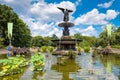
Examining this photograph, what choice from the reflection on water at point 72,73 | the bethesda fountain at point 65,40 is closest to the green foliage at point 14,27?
the bethesda fountain at point 65,40

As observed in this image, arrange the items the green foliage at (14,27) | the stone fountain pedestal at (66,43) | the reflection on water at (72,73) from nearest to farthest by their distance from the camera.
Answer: the reflection on water at (72,73), the stone fountain pedestal at (66,43), the green foliage at (14,27)

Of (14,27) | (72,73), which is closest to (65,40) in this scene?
(72,73)

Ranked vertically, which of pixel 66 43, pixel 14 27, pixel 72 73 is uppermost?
pixel 14 27

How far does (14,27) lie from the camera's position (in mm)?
59094

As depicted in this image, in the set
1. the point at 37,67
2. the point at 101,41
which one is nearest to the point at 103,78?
the point at 37,67

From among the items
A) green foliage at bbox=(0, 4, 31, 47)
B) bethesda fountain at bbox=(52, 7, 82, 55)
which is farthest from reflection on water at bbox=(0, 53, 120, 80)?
green foliage at bbox=(0, 4, 31, 47)

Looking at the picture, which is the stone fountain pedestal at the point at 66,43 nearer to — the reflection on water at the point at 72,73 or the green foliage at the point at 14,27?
the reflection on water at the point at 72,73

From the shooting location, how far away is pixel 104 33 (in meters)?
69.5

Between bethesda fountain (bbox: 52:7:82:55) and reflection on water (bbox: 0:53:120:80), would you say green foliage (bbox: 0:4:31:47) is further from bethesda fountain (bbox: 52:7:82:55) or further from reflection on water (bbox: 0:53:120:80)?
reflection on water (bbox: 0:53:120:80)

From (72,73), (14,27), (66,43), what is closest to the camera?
(72,73)

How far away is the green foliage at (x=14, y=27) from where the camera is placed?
2197 inches

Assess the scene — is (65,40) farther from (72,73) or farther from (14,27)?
(14,27)

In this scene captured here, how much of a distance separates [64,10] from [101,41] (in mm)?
31466

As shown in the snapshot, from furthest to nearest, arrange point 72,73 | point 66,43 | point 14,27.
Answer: point 14,27 → point 66,43 → point 72,73
